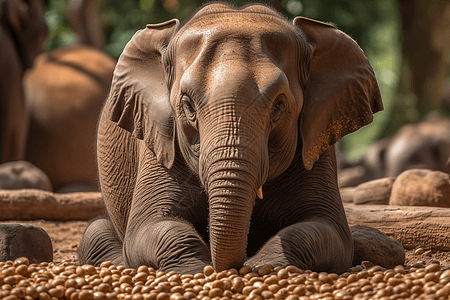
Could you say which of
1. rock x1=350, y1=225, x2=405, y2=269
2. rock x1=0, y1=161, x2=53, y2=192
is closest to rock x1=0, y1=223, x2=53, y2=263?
rock x1=350, y1=225, x2=405, y2=269

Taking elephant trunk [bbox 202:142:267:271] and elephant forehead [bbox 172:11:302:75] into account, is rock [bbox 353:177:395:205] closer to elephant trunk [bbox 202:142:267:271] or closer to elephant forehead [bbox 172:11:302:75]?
elephant forehead [bbox 172:11:302:75]

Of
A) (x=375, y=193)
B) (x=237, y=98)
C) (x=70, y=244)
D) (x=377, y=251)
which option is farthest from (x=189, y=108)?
(x=375, y=193)

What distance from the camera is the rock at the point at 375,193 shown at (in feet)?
22.9

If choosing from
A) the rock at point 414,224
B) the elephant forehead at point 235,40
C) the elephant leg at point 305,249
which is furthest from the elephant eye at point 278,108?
the rock at point 414,224

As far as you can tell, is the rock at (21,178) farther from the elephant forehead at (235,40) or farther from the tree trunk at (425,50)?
the tree trunk at (425,50)

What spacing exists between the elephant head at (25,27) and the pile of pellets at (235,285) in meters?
7.98

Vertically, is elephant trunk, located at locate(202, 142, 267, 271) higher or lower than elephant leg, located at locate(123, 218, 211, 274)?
higher

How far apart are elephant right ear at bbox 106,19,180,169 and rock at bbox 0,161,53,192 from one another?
495 cm

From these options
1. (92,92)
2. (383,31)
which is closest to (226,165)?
(92,92)

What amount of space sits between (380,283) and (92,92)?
30.7ft

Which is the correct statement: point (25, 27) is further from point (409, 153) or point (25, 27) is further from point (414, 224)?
point (414, 224)

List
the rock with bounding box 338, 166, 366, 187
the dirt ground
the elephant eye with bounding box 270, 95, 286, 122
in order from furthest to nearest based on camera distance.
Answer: the rock with bounding box 338, 166, 366, 187 < the dirt ground < the elephant eye with bounding box 270, 95, 286, 122

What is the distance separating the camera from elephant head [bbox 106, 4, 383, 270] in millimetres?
3004

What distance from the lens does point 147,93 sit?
3908 mm
